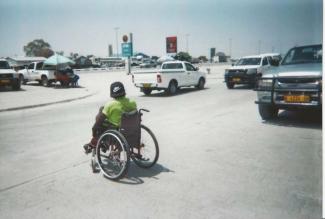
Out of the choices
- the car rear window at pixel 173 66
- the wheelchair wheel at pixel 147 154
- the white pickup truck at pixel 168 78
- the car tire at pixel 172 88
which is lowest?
the wheelchair wheel at pixel 147 154

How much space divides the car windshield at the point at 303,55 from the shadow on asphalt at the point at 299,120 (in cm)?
146

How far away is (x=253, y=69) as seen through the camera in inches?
691

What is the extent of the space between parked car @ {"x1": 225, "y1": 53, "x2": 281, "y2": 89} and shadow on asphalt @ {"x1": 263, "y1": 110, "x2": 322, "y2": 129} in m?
8.22

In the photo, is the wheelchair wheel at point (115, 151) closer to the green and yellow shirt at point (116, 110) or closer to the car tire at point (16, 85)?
the green and yellow shirt at point (116, 110)

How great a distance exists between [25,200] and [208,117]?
244 inches

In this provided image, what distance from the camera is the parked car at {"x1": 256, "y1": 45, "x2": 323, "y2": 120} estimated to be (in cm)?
704

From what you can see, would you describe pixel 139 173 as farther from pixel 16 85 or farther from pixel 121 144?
pixel 16 85

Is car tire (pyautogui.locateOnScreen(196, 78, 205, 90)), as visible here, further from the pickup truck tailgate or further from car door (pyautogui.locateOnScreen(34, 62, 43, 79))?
car door (pyautogui.locateOnScreen(34, 62, 43, 79))

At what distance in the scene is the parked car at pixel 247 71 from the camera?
17469 millimetres

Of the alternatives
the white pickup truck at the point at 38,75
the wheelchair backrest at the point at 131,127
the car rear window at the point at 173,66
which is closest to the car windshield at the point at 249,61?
the car rear window at the point at 173,66

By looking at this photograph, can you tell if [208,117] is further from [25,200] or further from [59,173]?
[25,200]

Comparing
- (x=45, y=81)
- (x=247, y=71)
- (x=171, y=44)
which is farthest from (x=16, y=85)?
(x=171, y=44)

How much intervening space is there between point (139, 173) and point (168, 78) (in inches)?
447

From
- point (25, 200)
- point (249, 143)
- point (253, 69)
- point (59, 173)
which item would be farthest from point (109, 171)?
point (253, 69)
